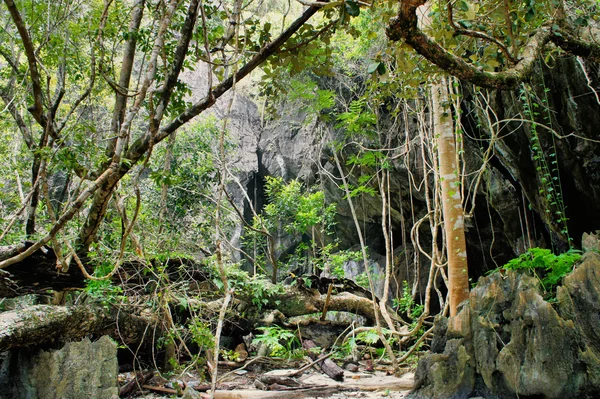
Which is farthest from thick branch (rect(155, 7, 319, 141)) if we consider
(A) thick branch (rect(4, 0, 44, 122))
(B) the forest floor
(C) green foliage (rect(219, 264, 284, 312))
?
(C) green foliage (rect(219, 264, 284, 312))

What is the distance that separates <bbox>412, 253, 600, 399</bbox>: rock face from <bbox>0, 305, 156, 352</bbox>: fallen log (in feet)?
10.5

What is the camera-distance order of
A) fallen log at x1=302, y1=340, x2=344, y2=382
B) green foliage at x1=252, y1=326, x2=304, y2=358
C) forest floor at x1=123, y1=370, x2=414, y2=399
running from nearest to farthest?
1. forest floor at x1=123, y1=370, x2=414, y2=399
2. fallen log at x1=302, y1=340, x2=344, y2=382
3. green foliage at x1=252, y1=326, x2=304, y2=358

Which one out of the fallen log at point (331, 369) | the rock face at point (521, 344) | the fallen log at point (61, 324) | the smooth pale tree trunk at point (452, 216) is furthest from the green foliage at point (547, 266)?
the fallen log at point (61, 324)

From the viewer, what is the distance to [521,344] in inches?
121

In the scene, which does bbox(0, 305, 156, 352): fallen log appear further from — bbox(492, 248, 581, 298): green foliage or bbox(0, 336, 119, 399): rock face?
bbox(492, 248, 581, 298): green foliage

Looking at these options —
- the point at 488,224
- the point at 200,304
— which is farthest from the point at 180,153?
the point at 488,224

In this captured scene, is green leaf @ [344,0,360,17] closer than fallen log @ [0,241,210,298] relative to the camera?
Yes

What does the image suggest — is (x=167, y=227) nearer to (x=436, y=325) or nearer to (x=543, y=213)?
(x=436, y=325)

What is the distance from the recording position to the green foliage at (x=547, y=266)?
3.33m

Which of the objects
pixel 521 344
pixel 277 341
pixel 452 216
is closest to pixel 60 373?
pixel 277 341

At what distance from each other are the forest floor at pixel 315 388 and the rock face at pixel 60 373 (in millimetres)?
633

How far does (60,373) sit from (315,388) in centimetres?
239

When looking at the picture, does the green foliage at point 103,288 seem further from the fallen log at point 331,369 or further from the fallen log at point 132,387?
the fallen log at point 331,369

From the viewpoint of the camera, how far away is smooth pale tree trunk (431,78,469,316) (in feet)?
14.0
